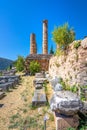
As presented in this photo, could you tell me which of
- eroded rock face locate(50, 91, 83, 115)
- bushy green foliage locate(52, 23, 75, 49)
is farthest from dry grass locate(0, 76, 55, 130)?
bushy green foliage locate(52, 23, 75, 49)

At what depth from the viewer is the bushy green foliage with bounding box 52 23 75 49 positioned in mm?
12000

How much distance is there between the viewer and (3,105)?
9.12m

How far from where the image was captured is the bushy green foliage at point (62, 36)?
472 inches

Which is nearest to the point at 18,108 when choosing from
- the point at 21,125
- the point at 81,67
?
the point at 21,125

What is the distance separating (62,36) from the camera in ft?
39.5

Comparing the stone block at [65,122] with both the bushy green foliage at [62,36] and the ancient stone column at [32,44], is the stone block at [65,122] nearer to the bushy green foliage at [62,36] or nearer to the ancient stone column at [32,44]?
the bushy green foliage at [62,36]

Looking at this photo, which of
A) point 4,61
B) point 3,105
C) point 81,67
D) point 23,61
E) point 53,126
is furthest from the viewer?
point 4,61

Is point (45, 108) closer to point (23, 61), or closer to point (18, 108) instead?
point (18, 108)

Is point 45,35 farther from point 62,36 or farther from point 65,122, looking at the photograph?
point 65,122

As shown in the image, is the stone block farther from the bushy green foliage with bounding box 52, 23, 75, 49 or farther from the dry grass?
the bushy green foliage with bounding box 52, 23, 75, 49

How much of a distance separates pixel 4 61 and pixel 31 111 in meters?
93.4

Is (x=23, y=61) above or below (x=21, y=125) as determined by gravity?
above

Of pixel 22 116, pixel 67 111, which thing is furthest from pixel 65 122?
pixel 22 116

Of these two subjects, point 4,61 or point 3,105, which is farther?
point 4,61
